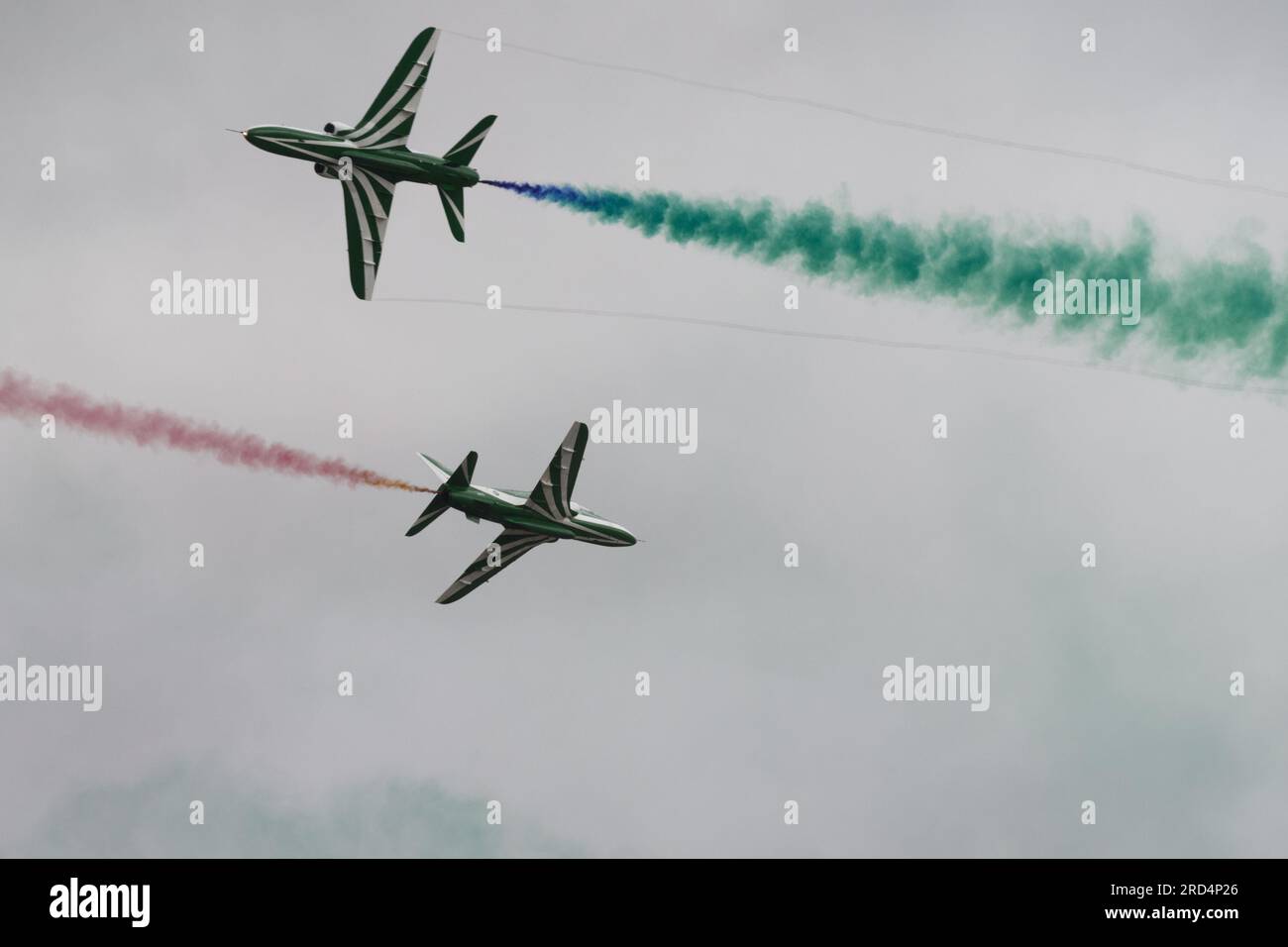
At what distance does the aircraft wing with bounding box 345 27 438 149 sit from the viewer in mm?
69438

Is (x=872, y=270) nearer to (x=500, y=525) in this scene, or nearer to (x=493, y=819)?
(x=500, y=525)

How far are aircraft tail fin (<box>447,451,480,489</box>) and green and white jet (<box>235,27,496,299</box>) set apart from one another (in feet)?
19.4

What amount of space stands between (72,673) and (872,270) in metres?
28.4

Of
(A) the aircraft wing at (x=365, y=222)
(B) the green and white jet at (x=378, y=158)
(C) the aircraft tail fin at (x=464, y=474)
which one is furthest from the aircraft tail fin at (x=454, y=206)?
(C) the aircraft tail fin at (x=464, y=474)

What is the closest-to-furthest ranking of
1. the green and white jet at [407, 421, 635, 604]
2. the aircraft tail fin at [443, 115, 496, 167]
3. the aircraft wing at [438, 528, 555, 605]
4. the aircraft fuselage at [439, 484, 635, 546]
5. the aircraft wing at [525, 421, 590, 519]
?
the aircraft tail fin at [443, 115, 496, 167]
the green and white jet at [407, 421, 635, 604]
the aircraft fuselage at [439, 484, 635, 546]
the aircraft wing at [525, 421, 590, 519]
the aircraft wing at [438, 528, 555, 605]

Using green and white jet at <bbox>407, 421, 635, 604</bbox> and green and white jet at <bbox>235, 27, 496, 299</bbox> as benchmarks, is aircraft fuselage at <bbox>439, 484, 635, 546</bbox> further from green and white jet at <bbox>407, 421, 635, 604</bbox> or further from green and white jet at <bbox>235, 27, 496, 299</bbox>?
green and white jet at <bbox>235, 27, 496, 299</bbox>

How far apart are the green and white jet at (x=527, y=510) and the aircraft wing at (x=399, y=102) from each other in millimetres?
9056

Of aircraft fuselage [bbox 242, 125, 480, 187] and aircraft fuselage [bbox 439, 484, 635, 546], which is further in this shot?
aircraft fuselage [bbox 439, 484, 635, 546]

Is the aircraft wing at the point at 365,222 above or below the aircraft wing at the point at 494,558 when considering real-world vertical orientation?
above

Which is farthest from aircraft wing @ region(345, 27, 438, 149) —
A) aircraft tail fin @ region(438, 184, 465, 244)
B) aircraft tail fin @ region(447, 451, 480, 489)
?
aircraft tail fin @ region(447, 451, 480, 489)

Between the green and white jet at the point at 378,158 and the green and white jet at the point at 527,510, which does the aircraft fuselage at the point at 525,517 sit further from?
the green and white jet at the point at 378,158

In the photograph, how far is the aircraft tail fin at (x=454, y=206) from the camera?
2687 inches
